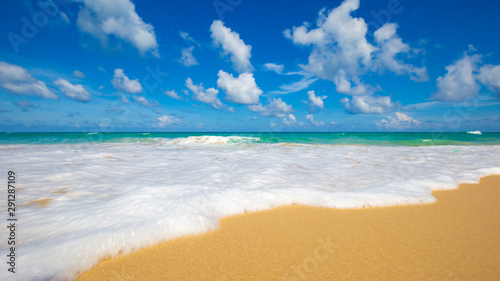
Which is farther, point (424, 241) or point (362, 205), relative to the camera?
point (362, 205)

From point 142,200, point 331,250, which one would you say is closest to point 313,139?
point 142,200

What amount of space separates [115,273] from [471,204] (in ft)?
12.9

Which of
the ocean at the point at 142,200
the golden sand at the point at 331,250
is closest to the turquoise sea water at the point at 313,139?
the ocean at the point at 142,200

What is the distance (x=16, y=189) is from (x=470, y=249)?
210 inches

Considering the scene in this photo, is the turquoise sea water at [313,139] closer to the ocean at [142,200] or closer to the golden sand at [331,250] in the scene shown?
the ocean at [142,200]

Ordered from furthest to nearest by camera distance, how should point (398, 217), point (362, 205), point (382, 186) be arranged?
point (382, 186)
point (362, 205)
point (398, 217)

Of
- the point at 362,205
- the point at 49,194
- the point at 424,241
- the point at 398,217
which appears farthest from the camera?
the point at 49,194

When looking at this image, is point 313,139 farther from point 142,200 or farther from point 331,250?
point 331,250

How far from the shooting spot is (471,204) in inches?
100

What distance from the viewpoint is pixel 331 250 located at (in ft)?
5.14

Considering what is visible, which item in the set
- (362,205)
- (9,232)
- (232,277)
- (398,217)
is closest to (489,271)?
(398,217)

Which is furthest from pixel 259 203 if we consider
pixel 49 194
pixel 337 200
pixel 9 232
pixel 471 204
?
pixel 49 194

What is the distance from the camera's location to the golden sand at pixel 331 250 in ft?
4.37

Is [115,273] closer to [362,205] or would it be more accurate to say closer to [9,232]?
[9,232]
